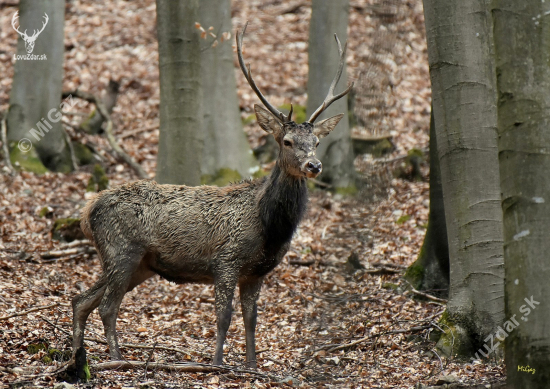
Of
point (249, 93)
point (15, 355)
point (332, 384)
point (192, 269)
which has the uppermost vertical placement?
point (249, 93)

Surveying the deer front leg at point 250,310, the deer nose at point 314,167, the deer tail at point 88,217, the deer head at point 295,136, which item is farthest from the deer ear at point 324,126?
the deer tail at point 88,217

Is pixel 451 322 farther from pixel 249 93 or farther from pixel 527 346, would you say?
pixel 249 93

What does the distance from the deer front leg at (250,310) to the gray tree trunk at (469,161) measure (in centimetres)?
196

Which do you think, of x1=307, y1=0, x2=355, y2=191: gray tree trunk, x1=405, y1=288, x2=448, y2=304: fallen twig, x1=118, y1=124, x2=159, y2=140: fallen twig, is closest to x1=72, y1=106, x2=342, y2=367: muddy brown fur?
x1=405, y1=288, x2=448, y2=304: fallen twig

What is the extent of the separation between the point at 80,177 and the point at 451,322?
883cm

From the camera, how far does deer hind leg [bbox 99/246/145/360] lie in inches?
276

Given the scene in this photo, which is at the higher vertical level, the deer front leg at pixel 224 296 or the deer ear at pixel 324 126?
the deer ear at pixel 324 126

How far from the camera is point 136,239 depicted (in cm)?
725

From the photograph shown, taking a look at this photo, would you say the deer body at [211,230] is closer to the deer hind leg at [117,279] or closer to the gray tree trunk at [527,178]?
the deer hind leg at [117,279]

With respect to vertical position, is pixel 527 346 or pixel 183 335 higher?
pixel 527 346

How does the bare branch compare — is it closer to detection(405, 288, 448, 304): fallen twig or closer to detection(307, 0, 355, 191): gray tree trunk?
detection(307, 0, 355, 191): gray tree trunk

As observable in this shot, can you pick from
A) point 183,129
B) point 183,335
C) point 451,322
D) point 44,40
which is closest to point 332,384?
point 451,322

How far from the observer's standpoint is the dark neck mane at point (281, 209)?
23.0 feet

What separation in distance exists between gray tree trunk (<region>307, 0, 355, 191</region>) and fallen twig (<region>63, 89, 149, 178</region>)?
146 inches
